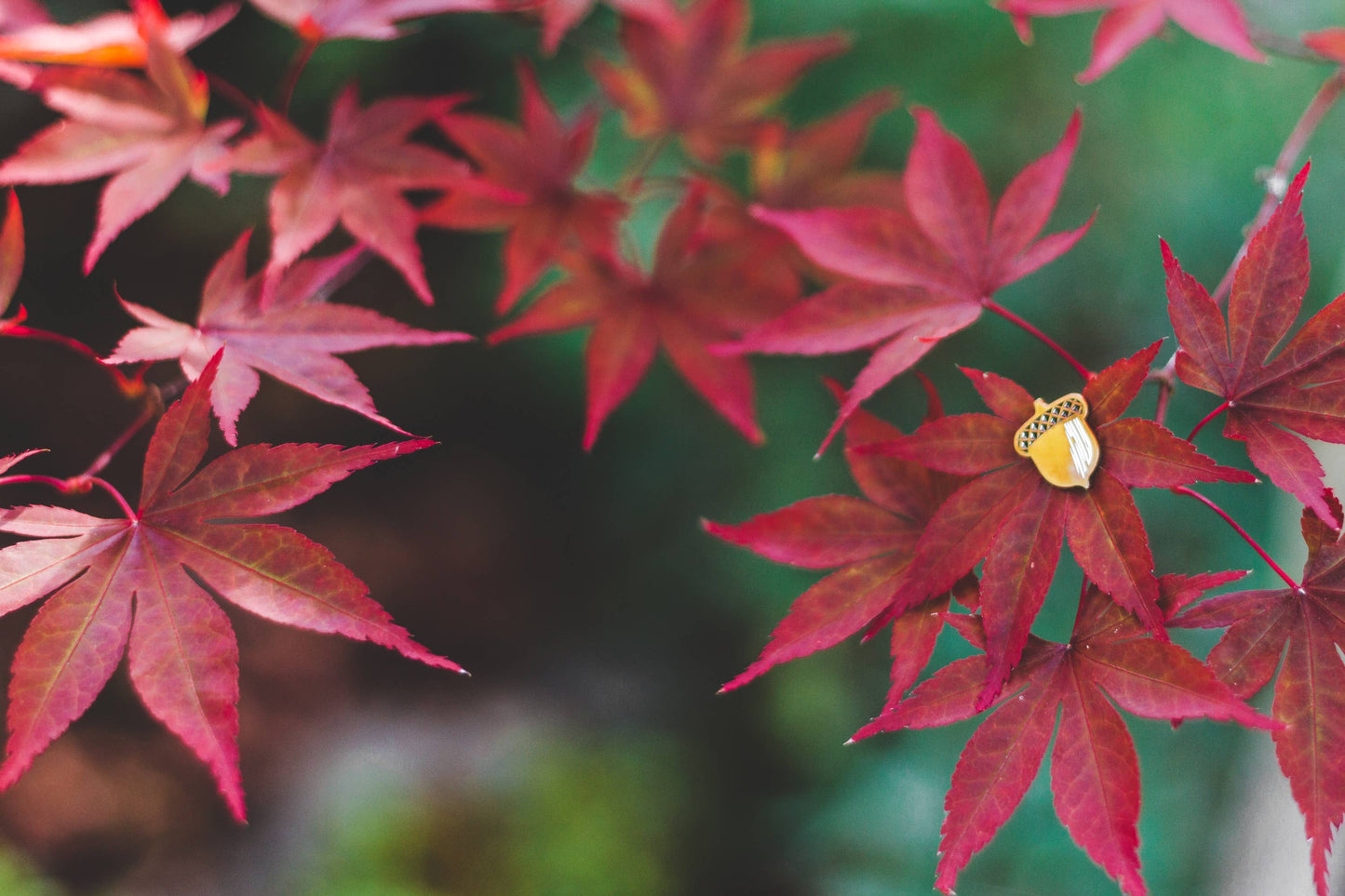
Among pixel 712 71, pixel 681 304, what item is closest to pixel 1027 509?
pixel 681 304

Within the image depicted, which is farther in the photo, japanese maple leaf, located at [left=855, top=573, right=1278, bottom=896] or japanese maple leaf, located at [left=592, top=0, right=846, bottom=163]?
japanese maple leaf, located at [left=592, top=0, right=846, bottom=163]

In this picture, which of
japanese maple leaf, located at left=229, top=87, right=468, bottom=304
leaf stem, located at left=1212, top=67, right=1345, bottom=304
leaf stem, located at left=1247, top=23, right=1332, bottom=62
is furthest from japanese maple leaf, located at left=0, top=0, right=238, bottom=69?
leaf stem, located at left=1247, top=23, right=1332, bottom=62

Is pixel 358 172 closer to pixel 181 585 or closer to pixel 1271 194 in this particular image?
pixel 181 585

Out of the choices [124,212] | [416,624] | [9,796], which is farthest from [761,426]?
[9,796]

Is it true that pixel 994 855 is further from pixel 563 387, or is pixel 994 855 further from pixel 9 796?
pixel 9 796

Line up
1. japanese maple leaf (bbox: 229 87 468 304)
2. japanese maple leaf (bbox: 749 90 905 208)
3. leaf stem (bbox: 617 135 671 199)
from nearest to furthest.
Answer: japanese maple leaf (bbox: 229 87 468 304)
japanese maple leaf (bbox: 749 90 905 208)
leaf stem (bbox: 617 135 671 199)

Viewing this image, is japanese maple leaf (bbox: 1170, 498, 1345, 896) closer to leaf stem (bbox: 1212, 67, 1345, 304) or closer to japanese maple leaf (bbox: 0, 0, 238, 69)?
leaf stem (bbox: 1212, 67, 1345, 304)

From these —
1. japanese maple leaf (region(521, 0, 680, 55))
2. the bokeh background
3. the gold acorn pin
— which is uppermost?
japanese maple leaf (region(521, 0, 680, 55))
